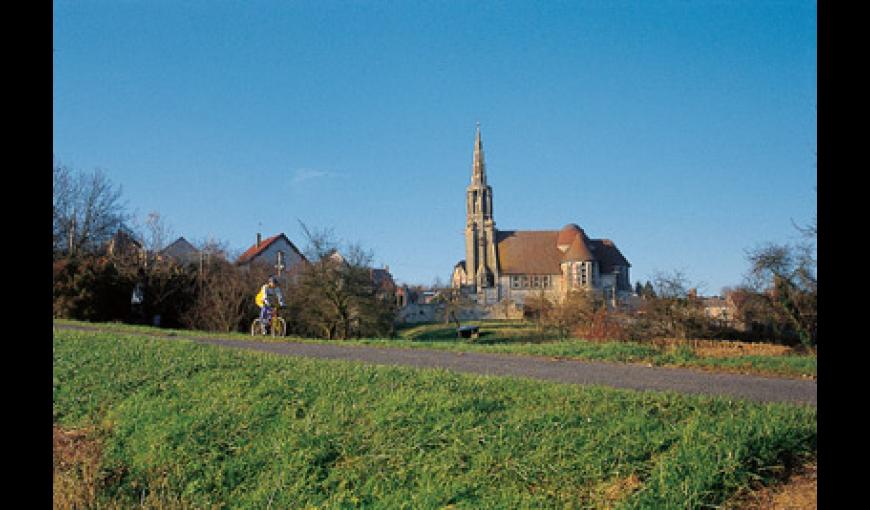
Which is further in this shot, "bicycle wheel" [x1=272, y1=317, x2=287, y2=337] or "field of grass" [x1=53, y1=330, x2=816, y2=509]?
"bicycle wheel" [x1=272, y1=317, x2=287, y2=337]

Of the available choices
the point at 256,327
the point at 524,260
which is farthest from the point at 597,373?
the point at 524,260

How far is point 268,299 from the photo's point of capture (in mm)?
17266

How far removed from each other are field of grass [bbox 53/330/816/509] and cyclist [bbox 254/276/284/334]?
8.50 m

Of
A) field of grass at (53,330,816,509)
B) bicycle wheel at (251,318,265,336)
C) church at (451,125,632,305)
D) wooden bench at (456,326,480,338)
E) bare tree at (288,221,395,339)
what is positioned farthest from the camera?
church at (451,125,632,305)

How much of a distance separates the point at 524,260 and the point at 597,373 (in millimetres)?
79485

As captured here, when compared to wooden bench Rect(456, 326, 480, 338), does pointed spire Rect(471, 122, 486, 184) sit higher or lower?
higher

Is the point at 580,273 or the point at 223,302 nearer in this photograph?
the point at 223,302

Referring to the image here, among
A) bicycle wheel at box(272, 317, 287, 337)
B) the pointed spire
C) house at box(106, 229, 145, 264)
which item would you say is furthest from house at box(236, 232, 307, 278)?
the pointed spire

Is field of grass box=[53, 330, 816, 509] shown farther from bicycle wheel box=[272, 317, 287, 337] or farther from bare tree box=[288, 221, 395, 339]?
bare tree box=[288, 221, 395, 339]

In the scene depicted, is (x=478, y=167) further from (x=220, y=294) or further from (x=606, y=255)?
(x=220, y=294)

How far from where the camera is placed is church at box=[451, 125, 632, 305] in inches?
3201

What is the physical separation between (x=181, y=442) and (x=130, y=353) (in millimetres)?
5228

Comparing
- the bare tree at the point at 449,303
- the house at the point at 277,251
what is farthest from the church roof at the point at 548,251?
the house at the point at 277,251
